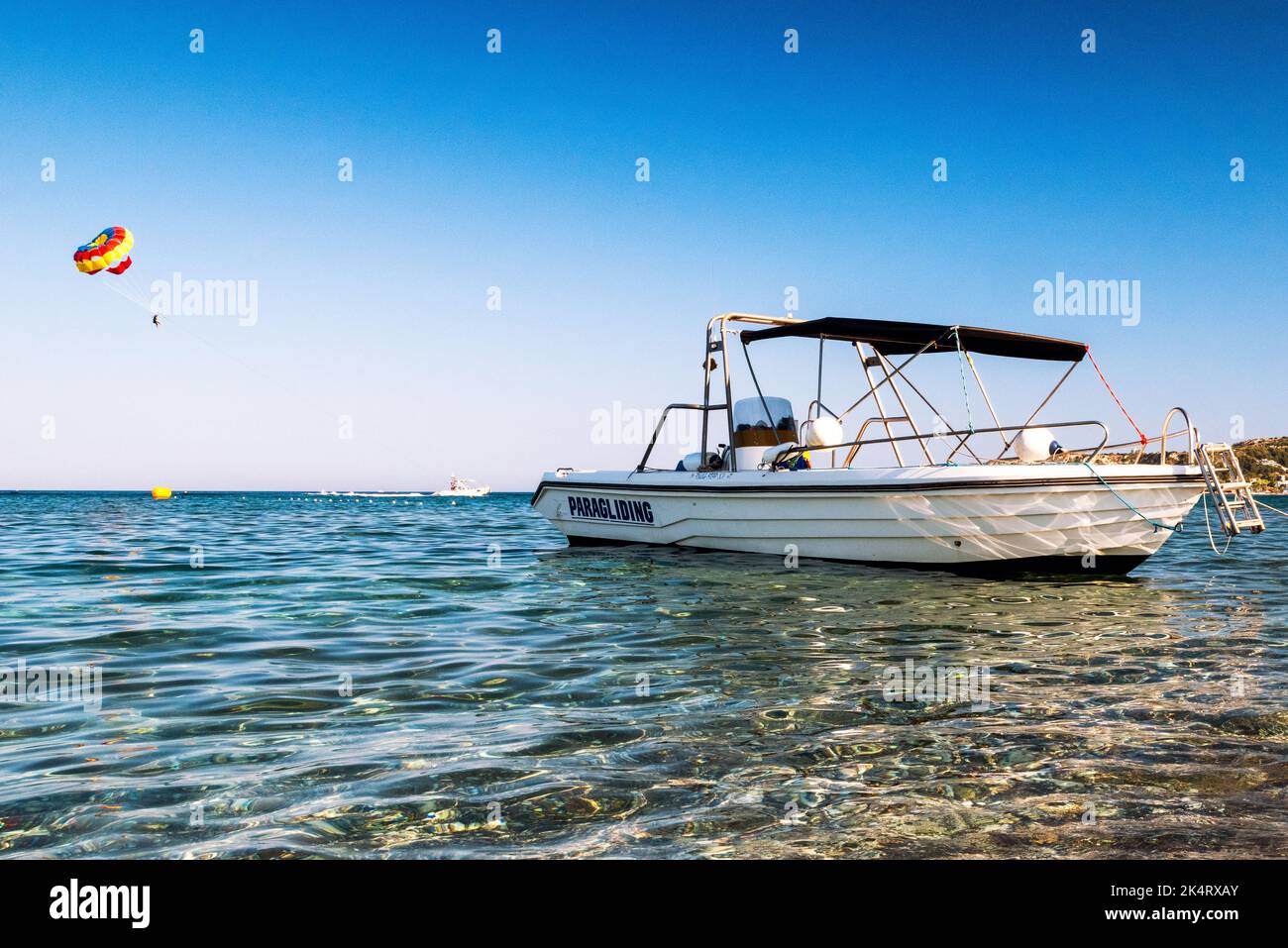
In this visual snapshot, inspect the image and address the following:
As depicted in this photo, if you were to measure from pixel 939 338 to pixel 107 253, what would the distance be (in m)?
19.3

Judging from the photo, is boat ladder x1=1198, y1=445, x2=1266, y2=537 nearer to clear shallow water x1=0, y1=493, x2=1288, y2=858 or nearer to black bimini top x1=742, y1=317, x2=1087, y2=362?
clear shallow water x1=0, y1=493, x2=1288, y2=858

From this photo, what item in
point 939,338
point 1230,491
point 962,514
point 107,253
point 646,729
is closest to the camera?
point 646,729

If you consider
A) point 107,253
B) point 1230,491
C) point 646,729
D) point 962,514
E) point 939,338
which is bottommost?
point 646,729

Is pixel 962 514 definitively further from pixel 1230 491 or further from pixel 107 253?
pixel 107 253

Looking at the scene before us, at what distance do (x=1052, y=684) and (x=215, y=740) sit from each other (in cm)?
496

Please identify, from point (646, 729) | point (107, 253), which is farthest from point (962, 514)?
point (107, 253)

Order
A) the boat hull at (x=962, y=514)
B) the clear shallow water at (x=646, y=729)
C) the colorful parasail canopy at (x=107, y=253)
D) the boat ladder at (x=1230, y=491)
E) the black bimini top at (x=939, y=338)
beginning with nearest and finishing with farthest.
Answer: the clear shallow water at (x=646, y=729) → the boat ladder at (x=1230, y=491) → the boat hull at (x=962, y=514) → the black bimini top at (x=939, y=338) → the colorful parasail canopy at (x=107, y=253)

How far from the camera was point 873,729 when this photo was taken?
427 cm

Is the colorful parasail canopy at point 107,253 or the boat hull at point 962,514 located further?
the colorful parasail canopy at point 107,253

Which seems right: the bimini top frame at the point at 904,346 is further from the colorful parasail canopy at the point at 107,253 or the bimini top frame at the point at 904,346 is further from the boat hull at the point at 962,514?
the colorful parasail canopy at the point at 107,253

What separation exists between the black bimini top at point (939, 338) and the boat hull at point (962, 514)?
219cm

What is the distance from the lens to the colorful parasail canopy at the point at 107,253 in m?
19.5

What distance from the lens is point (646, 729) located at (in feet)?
14.3

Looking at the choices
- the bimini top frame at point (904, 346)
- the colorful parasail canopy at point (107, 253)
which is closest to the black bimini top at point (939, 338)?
the bimini top frame at point (904, 346)
